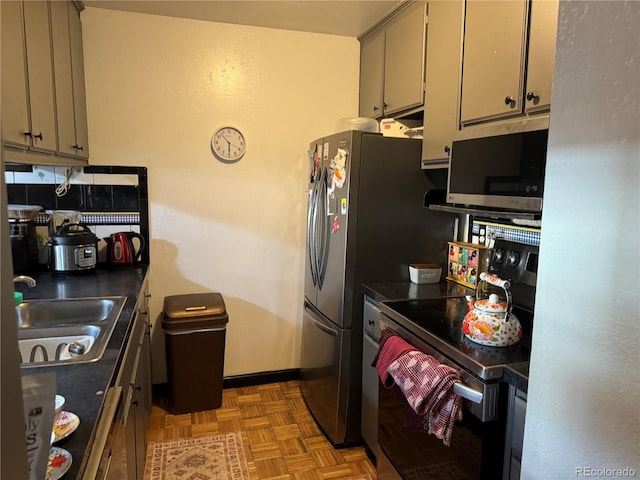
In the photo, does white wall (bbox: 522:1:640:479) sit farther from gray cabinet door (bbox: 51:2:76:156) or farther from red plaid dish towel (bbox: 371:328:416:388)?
gray cabinet door (bbox: 51:2:76:156)

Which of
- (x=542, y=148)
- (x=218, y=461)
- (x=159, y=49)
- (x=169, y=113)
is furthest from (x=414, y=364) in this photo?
(x=159, y=49)

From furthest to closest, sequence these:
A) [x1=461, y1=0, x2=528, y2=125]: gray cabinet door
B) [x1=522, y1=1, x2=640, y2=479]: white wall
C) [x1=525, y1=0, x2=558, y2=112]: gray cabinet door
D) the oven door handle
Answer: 1. [x1=461, y1=0, x2=528, y2=125]: gray cabinet door
2. [x1=525, y1=0, x2=558, y2=112]: gray cabinet door
3. the oven door handle
4. [x1=522, y1=1, x2=640, y2=479]: white wall

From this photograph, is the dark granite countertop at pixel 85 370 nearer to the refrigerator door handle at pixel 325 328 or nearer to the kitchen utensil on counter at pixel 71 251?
the kitchen utensil on counter at pixel 71 251

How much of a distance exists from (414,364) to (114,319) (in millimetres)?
1138

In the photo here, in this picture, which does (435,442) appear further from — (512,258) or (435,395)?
(512,258)

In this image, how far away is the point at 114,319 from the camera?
1693 mm

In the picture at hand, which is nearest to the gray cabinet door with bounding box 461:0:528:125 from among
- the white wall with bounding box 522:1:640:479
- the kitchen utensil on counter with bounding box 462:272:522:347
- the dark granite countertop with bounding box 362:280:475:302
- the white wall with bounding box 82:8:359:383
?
Result: the kitchen utensil on counter with bounding box 462:272:522:347

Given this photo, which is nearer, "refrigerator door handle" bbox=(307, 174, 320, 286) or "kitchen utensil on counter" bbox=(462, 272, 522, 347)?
"kitchen utensil on counter" bbox=(462, 272, 522, 347)

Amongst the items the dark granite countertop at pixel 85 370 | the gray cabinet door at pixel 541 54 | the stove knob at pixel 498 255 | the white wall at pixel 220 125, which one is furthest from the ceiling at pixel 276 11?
the dark granite countertop at pixel 85 370

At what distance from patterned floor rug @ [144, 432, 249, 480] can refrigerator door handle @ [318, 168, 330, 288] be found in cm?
105

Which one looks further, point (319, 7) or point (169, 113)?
point (169, 113)

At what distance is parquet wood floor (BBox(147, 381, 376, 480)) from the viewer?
2.29m

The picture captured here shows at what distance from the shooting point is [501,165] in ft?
5.36

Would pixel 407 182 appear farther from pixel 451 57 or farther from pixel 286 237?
pixel 286 237
